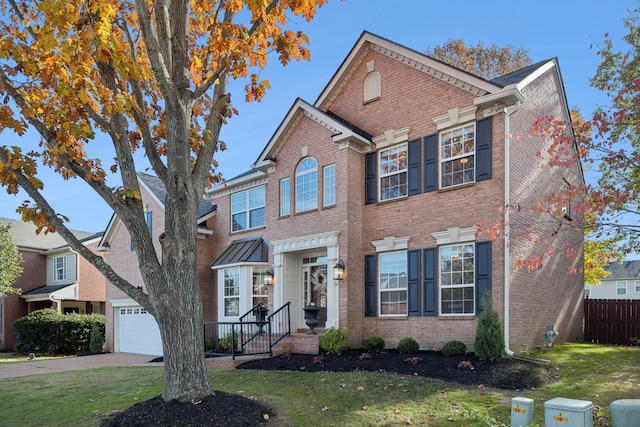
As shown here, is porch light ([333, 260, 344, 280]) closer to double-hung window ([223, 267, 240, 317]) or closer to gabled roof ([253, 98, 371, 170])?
gabled roof ([253, 98, 371, 170])

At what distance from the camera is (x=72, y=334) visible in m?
23.7

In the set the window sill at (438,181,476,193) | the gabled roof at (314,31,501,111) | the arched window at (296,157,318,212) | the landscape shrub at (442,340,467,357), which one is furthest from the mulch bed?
the gabled roof at (314,31,501,111)

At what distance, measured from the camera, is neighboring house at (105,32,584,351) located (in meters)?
11.7

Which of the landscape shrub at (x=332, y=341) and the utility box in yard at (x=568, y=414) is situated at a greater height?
the utility box in yard at (x=568, y=414)

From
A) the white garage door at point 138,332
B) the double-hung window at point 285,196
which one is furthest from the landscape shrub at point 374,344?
the white garage door at point 138,332

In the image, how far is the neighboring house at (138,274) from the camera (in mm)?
19594

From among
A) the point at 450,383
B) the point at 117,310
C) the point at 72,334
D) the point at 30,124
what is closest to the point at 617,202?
the point at 450,383

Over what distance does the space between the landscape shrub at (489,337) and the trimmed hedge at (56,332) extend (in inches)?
752

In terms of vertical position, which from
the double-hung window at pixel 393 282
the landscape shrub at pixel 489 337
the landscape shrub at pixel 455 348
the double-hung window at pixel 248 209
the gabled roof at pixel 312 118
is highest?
the gabled roof at pixel 312 118

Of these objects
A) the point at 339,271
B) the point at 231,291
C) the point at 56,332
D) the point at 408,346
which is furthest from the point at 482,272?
the point at 56,332

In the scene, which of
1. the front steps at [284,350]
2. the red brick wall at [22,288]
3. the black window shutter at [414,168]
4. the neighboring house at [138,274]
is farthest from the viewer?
the red brick wall at [22,288]

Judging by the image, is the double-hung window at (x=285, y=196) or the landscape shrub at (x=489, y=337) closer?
the landscape shrub at (x=489, y=337)

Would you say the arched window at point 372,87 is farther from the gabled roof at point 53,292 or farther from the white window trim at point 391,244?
the gabled roof at point 53,292

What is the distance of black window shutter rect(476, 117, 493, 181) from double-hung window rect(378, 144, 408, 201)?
2220 mm
